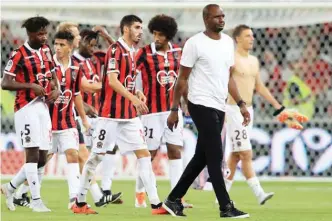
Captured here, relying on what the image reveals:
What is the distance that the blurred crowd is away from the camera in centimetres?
1903

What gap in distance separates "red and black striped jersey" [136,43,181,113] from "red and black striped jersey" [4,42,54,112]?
4.56 feet

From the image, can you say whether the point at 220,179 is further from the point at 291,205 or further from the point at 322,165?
the point at 322,165

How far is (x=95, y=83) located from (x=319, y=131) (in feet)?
17.7

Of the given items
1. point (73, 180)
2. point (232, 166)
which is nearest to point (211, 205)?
point (232, 166)

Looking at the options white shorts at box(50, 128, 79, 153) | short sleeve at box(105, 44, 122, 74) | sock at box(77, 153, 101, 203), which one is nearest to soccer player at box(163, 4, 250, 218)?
short sleeve at box(105, 44, 122, 74)

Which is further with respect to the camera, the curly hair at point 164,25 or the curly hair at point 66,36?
the curly hair at point 66,36

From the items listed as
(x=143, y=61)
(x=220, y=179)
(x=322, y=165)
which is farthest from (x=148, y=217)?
(x=322, y=165)

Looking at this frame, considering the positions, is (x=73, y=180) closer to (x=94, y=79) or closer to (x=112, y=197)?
(x=112, y=197)

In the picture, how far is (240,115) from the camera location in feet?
43.6

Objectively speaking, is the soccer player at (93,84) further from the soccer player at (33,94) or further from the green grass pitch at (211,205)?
the soccer player at (33,94)

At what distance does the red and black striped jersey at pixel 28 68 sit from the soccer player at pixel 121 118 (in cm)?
65

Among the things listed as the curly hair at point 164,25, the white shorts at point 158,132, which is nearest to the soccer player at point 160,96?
the white shorts at point 158,132

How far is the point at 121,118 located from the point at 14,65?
4.12 feet

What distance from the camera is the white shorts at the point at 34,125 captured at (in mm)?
11531
